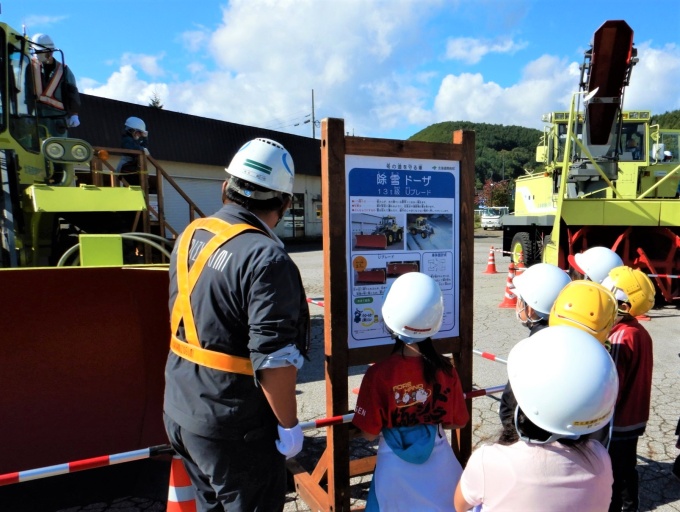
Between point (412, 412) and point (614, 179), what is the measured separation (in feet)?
27.5

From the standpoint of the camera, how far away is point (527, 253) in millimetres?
12375

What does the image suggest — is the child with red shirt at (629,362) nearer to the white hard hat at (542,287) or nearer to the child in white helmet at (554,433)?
the white hard hat at (542,287)

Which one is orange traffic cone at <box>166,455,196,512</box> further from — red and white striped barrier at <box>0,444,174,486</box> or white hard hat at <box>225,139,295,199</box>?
white hard hat at <box>225,139,295,199</box>

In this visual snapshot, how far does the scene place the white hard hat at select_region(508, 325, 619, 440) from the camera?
55.1 inches

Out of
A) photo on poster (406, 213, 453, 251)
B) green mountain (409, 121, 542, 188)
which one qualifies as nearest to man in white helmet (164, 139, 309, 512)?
photo on poster (406, 213, 453, 251)

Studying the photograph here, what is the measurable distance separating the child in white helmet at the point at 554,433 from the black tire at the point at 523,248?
1153 cm

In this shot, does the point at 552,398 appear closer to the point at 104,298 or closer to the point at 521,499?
the point at 521,499

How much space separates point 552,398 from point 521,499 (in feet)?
1.11

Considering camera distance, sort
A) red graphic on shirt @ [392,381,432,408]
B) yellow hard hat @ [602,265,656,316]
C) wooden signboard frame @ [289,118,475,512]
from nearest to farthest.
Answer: red graphic on shirt @ [392,381,432,408]
wooden signboard frame @ [289,118,475,512]
yellow hard hat @ [602,265,656,316]

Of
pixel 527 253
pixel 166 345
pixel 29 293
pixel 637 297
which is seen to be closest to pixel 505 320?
pixel 527 253

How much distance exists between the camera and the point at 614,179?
878 centimetres

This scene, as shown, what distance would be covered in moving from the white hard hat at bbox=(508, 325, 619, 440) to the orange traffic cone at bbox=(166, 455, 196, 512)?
5.82 ft

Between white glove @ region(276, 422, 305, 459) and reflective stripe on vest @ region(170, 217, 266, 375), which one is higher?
reflective stripe on vest @ region(170, 217, 266, 375)

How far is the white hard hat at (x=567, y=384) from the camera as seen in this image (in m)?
1.40
